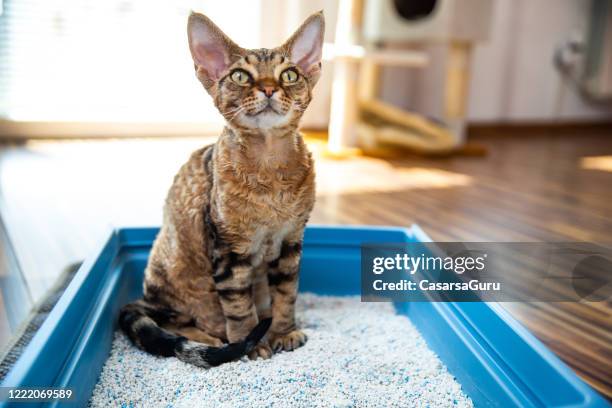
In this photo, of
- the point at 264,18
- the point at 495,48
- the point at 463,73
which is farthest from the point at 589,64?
the point at 264,18

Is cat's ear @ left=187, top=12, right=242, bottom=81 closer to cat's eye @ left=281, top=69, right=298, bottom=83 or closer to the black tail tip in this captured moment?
cat's eye @ left=281, top=69, right=298, bottom=83

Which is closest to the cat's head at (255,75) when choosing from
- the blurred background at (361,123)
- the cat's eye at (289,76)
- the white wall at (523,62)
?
the cat's eye at (289,76)

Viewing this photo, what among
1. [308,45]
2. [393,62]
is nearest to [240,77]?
[308,45]

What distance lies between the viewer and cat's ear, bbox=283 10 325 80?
903mm

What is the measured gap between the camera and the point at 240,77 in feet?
2.78

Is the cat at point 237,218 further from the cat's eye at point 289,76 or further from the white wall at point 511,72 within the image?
the white wall at point 511,72

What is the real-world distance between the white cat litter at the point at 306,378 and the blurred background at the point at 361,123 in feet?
0.77

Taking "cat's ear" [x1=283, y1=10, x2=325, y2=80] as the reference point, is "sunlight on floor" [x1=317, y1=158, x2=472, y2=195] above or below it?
below

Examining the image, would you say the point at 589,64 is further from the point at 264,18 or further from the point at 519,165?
the point at 264,18

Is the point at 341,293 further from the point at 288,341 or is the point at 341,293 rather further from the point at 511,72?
the point at 511,72

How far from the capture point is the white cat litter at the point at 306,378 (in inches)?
35.4

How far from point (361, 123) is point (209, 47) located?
227cm

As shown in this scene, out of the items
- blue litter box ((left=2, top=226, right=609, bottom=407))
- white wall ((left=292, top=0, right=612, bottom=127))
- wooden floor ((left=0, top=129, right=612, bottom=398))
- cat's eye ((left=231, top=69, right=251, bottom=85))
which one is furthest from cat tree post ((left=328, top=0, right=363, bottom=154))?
cat's eye ((left=231, top=69, right=251, bottom=85))

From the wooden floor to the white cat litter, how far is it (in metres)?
0.26
